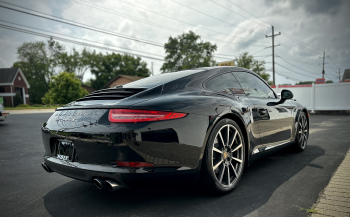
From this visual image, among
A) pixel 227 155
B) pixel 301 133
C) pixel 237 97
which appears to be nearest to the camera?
pixel 227 155

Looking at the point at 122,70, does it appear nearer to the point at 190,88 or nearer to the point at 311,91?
the point at 311,91

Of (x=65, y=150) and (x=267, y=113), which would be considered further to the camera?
(x=267, y=113)

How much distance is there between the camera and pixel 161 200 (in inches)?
93.7

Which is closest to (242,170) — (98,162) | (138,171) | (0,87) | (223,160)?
(223,160)

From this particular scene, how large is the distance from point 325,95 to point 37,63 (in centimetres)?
6517

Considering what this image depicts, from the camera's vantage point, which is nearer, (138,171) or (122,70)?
(138,171)

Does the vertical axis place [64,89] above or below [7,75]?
below

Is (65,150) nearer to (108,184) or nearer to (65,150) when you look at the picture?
(65,150)

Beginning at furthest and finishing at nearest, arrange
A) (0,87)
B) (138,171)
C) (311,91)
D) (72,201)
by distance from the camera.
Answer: (0,87) → (311,91) → (72,201) → (138,171)

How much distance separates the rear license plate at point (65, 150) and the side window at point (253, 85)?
82.9 inches

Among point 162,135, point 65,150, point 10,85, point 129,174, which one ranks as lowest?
point 129,174

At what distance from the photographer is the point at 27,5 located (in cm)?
1703

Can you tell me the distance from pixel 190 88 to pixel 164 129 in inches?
26.8

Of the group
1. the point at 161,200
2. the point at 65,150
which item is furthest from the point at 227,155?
the point at 65,150
